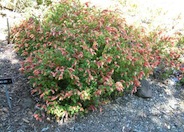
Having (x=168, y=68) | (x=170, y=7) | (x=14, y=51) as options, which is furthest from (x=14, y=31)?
(x=170, y=7)

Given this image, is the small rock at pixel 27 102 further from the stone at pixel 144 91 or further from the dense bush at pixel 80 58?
the stone at pixel 144 91

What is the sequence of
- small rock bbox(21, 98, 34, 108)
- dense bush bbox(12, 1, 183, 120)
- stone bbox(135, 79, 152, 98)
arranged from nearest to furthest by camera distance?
dense bush bbox(12, 1, 183, 120)
small rock bbox(21, 98, 34, 108)
stone bbox(135, 79, 152, 98)

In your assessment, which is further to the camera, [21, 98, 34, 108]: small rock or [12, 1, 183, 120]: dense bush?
[21, 98, 34, 108]: small rock

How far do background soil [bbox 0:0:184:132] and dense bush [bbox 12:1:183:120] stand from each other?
17 centimetres

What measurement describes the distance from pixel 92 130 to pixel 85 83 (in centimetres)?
62

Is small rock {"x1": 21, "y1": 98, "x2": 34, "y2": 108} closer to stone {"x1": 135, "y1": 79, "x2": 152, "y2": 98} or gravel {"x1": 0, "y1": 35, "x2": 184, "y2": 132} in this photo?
gravel {"x1": 0, "y1": 35, "x2": 184, "y2": 132}

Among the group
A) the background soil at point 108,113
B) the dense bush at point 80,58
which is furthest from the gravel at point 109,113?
the dense bush at point 80,58

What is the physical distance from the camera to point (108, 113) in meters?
3.51

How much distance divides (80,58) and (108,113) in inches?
36.2

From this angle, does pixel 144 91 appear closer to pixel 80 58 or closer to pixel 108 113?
pixel 108 113

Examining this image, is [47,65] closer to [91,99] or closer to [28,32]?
[91,99]

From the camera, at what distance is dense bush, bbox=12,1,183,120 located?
3.13 meters

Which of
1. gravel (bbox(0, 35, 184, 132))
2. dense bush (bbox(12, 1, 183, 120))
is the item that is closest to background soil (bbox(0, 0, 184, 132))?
gravel (bbox(0, 35, 184, 132))

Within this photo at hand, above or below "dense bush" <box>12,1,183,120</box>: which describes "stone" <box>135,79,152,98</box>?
below
